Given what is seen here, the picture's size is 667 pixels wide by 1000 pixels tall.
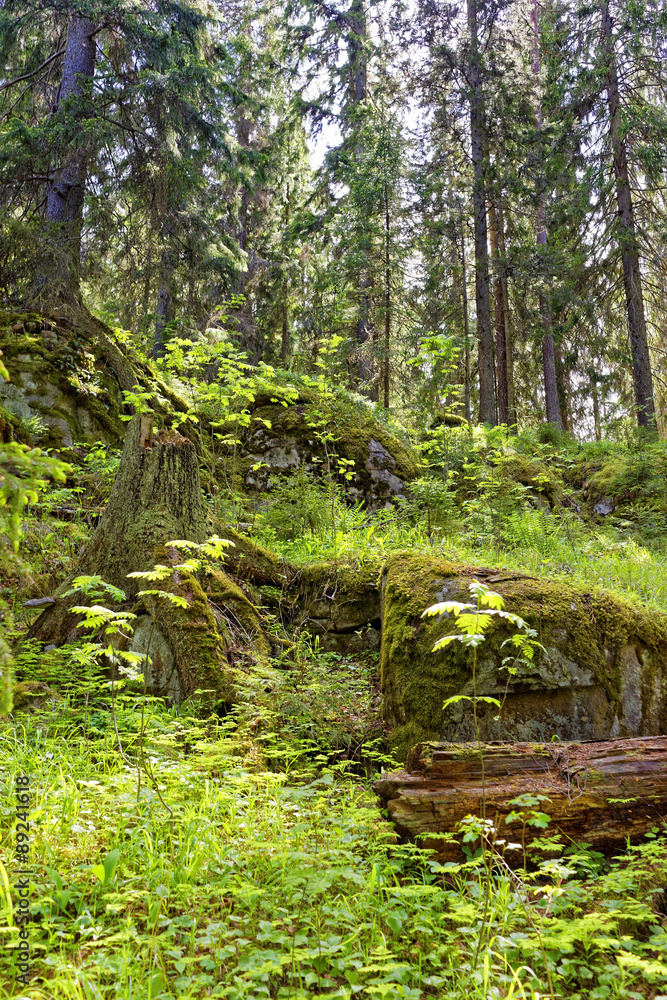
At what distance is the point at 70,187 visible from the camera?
31.9ft

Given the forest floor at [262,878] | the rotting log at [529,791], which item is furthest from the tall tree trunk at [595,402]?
the rotting log at [529,791]

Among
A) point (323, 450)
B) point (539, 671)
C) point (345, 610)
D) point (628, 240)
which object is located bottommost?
point (539, 671)

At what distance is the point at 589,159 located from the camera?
14.7 m

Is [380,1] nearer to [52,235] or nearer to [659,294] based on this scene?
[659,294]

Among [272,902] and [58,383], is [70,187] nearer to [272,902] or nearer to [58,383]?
[58,383]

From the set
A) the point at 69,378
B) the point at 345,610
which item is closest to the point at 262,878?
the point at 345,610

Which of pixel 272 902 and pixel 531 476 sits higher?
Result: pixel 531 476

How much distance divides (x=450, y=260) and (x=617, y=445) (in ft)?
21.9

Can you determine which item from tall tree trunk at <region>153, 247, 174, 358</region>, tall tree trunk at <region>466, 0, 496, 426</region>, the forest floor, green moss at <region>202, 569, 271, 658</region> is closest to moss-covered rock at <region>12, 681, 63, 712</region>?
the forest floor

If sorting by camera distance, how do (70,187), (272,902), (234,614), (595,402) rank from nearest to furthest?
(272,902) < (234,614) < (70,187) < (595,402)

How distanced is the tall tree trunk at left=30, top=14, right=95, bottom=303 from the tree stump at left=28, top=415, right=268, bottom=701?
514cm

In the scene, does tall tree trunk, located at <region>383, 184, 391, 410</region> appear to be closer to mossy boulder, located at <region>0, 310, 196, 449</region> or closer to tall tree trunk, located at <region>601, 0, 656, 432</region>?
mossy boulder, located at <region>0, 310, 196, 449</region>

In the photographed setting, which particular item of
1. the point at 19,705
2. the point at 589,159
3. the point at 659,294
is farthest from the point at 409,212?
the point at 19,705

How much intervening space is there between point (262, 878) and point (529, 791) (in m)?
1.33
